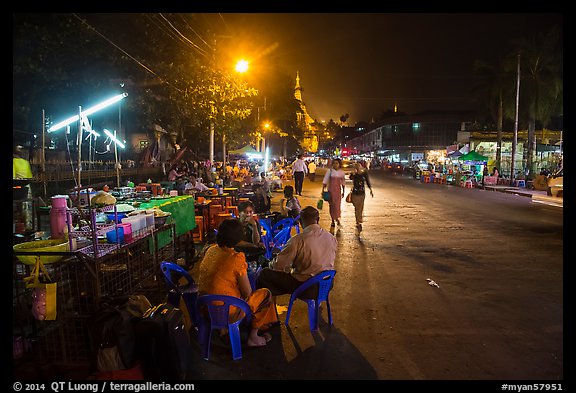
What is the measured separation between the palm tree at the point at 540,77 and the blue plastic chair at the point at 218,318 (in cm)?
3612

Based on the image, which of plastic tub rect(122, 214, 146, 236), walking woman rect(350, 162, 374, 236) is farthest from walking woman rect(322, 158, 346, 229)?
plastic tub rect(122, 214, 146, 236)

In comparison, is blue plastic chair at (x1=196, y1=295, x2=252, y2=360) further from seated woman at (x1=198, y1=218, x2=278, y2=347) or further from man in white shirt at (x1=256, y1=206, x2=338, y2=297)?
man in white shirt at (x1=256, y1=206, x2=338, y2=297)

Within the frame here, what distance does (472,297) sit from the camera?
19.7 ft

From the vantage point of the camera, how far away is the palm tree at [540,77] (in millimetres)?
34219

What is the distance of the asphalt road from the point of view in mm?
3980

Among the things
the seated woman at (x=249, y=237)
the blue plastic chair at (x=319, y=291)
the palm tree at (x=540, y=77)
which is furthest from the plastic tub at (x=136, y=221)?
the palm tree at (x=540, y=77)

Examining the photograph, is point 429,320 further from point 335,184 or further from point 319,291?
point 335,184

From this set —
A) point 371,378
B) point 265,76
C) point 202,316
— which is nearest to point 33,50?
point 202,316

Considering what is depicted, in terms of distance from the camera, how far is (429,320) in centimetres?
518

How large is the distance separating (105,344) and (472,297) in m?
4.94

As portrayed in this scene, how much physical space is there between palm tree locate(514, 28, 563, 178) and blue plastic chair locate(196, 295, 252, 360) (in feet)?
118

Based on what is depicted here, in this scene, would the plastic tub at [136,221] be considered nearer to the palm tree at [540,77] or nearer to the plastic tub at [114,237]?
the plastic tub at [114,237]

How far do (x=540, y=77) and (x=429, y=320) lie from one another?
37.3 meters

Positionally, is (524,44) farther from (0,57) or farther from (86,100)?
(0,57)
